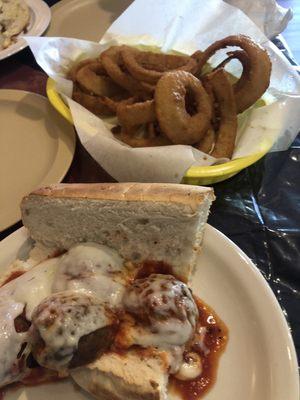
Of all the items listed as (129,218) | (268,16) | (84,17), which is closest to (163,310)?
(129,218)

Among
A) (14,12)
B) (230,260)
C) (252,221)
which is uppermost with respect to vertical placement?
(14,12)

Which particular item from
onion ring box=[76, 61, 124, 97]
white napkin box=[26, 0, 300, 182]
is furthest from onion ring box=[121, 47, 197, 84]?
white napkin box=[26, 0, 300, 182]

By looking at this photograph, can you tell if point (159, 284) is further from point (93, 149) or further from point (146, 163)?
point (93, 149)

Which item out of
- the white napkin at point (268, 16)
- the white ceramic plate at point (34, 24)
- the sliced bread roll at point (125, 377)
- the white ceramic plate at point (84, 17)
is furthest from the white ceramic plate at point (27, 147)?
the white napkin at point (268, 16)

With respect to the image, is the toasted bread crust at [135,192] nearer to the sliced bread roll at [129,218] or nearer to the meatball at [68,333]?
the sliced bread roll at [129,218]

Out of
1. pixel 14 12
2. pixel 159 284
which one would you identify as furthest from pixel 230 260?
pixel 14 12

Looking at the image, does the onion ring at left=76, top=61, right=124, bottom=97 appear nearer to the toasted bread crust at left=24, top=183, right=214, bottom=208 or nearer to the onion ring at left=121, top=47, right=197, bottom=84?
the onion ring at left=121, top=47, right=197, bottom=84
